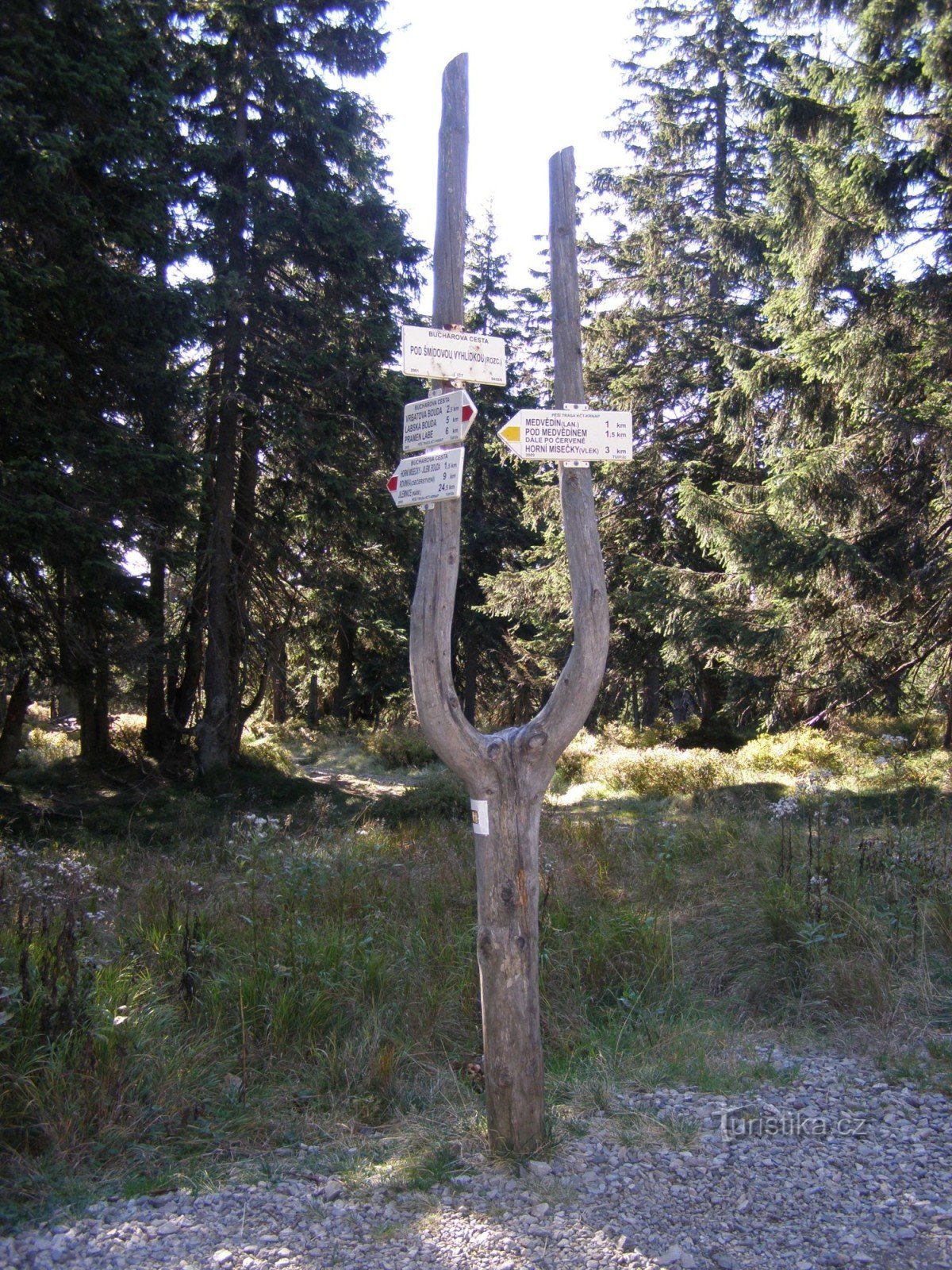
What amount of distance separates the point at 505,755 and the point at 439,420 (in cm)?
148

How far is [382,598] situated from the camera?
18.2 metres

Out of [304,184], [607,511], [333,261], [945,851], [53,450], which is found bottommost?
[945,851]

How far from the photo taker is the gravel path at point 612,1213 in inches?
126

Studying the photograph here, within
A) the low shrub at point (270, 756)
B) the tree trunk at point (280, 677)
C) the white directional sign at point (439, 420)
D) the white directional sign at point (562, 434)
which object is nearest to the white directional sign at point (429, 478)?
the white directional sign at point (439, 420)

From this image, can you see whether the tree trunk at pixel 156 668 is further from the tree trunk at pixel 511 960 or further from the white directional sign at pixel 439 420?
the tree trunk at pixel 511 960

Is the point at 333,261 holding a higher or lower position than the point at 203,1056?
higher

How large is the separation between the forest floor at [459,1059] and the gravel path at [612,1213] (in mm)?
12

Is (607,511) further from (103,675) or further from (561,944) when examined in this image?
(561,944)

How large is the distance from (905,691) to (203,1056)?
13912 mm

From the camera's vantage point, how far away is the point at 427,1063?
4.67 m

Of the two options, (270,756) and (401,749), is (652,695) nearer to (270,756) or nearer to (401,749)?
(401,749)

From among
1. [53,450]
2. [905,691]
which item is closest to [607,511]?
[905,691]

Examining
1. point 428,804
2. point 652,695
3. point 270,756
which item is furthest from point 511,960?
point 652,695

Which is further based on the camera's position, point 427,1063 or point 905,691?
point 905,691
